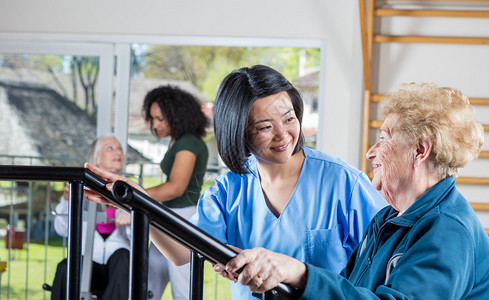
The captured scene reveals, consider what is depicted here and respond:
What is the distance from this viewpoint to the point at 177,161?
312 cm

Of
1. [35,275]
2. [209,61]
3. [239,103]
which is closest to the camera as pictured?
[239,103]

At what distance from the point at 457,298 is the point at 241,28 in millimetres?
2808

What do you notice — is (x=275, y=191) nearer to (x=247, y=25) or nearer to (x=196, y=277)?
(x=196, y=277)

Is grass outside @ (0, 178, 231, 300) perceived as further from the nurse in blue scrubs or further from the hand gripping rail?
the hand gripping rail

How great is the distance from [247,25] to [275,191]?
6.80 ft

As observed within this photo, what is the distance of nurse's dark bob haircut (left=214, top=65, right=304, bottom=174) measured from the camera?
1525mm

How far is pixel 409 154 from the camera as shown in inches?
43.5

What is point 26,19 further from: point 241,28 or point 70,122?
point 241,28

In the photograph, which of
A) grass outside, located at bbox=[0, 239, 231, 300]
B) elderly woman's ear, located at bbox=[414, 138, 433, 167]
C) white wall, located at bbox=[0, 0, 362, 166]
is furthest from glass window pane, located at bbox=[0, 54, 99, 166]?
elderly woman's ear, located at bbox=[414, 138, 433, 167]

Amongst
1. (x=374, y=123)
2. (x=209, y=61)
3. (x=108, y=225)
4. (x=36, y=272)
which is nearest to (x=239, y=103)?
(x=108, y=225)

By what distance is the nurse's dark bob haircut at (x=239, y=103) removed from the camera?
1.53 meters

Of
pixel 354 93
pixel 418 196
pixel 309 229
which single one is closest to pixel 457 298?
pixel 418 196

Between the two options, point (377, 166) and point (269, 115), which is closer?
point (377, 166)

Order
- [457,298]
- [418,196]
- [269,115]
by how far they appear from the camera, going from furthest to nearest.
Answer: [269,115], [418,196], [457,298]
